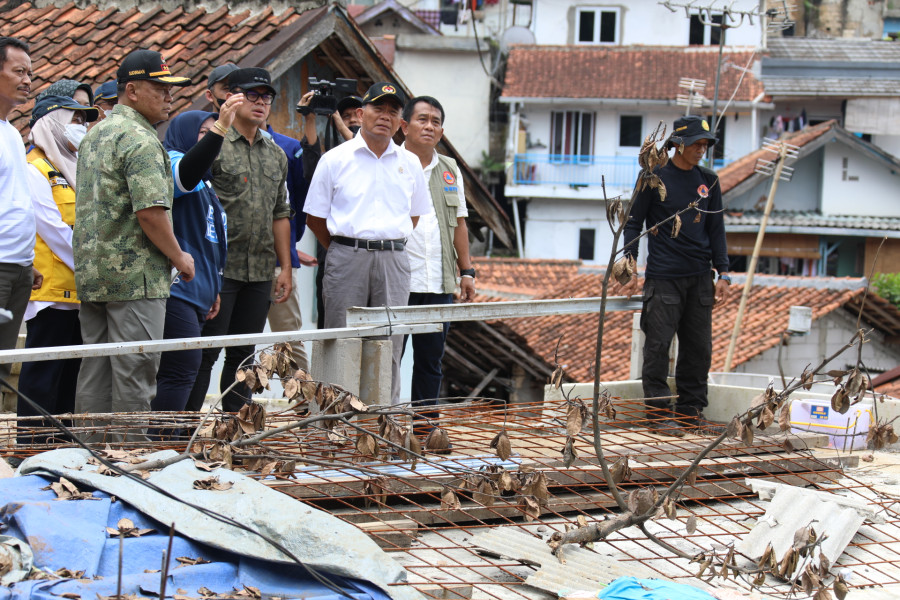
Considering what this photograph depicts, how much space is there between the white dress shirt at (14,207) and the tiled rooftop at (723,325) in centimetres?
1352

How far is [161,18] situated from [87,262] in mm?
4532

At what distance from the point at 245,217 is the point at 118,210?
110 cm

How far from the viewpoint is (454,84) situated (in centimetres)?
3531

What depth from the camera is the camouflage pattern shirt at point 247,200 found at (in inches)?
215

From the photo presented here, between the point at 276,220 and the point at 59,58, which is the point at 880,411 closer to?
the point at 276,220

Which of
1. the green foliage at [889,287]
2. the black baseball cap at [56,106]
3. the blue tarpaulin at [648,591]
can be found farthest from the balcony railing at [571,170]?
the blue tarpaulin at [648,591]

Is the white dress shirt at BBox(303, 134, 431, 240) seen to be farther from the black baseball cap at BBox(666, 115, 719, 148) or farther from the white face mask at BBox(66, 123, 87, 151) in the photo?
the black baseball cap at BBox(666, 115, 719, 148)

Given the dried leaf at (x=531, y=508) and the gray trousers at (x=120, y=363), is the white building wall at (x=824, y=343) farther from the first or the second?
the gray trousers at (x=120, y=363)

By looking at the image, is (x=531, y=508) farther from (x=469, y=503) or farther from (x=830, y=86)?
(x=830, y=86)

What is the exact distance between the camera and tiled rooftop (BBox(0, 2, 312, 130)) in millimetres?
7617

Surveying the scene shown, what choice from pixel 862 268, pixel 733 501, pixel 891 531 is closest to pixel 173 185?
pixel 733 501

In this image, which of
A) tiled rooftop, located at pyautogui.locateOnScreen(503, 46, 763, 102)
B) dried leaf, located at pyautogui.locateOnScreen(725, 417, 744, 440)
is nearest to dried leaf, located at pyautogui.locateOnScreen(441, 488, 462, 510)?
dried leaf, located at pyautogui.locateOnScreen(725, 417, 744, 440)

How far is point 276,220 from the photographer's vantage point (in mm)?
5750

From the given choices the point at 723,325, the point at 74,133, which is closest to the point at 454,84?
the point at 723,325
